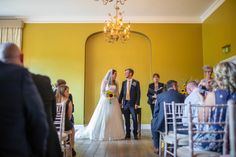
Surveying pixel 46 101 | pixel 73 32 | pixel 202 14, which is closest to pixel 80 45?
pixel 73 32

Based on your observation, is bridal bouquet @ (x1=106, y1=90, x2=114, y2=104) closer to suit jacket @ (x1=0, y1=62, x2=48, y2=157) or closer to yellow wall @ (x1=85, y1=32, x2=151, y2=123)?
yellow wall @ (x1=85, y1=32, x2=151, y2=123)

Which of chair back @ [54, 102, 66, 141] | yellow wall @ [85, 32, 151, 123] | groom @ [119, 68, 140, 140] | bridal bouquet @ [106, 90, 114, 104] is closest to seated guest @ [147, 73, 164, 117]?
groom @ [119, 68, 140, 140]

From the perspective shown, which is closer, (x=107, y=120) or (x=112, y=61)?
(x=107, y=120)

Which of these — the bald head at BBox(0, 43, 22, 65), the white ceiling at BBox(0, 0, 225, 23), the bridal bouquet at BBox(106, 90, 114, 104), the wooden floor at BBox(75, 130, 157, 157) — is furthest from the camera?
the white ceiling at BBox(0, 0, 225, 23)

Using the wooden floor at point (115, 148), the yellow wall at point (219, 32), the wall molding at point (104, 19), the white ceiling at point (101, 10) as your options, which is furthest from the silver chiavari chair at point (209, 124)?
the wall molding at point (104, 19)

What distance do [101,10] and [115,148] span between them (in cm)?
439

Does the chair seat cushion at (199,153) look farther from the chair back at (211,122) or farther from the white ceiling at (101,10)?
the white ceiling at (101,10)

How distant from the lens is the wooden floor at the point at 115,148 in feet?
15.3

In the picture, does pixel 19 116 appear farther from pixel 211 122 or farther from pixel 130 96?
pixel 130 96

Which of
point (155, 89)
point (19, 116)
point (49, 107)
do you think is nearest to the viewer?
point (19, 116)

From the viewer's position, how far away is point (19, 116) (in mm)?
1549

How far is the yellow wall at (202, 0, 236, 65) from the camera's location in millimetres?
6547

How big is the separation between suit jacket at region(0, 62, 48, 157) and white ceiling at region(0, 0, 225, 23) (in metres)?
6.10

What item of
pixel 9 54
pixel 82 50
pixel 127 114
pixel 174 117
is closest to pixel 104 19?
pixel 82 50
